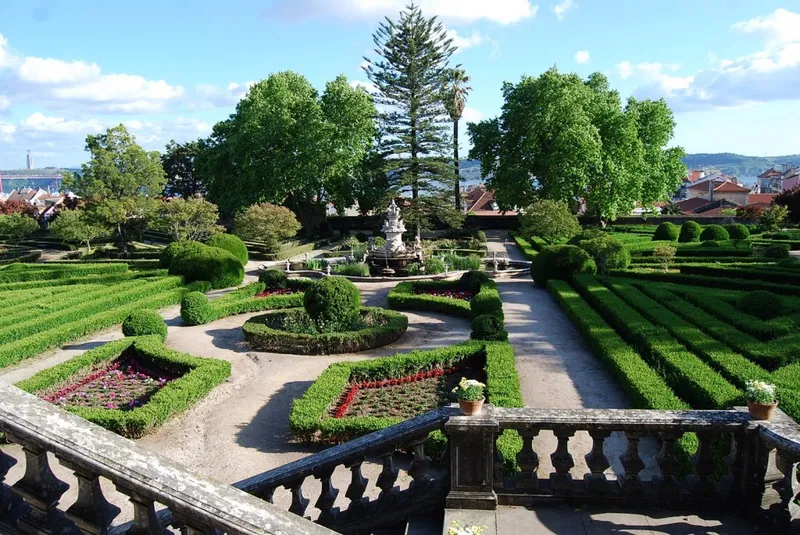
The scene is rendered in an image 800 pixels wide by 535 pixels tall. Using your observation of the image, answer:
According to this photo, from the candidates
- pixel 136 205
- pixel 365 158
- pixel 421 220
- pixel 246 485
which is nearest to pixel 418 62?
pixel 365 158

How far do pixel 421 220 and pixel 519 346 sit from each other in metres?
26.8

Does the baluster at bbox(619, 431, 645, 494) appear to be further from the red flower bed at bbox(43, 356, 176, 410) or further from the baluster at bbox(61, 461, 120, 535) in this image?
the red flower bed at bbox(43, 356, 176, 410)

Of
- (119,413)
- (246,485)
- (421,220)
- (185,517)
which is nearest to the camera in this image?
(185,517)

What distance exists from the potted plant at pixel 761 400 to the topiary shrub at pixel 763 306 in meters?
9.07

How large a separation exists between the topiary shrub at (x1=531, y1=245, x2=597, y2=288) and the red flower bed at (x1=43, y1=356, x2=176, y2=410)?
1489 cm

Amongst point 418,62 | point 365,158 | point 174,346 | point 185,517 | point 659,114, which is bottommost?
point 174,346

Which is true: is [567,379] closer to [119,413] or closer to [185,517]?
[119,413]

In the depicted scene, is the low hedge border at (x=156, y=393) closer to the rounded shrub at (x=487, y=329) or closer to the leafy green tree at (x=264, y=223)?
the rounded shrub at (x=487, y=329)

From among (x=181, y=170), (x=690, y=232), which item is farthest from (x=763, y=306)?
(x=181, y=170)

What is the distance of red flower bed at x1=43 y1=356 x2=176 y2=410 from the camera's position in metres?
11.5

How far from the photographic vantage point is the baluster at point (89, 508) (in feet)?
10.7

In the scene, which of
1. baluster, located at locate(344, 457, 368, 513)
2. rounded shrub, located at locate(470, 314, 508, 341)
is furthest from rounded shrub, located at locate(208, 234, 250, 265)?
baluster, located at locate(344, 457, 368, 513)

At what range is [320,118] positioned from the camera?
38.7m

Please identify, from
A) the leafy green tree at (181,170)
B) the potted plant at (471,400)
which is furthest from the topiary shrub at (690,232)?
the leafy green tree at (181,170)
